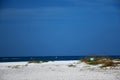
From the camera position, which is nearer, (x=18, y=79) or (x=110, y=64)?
(x=18, y=79)

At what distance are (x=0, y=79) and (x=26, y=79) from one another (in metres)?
1.32

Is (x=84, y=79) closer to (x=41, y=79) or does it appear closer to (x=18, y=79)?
(x=41, y=79)

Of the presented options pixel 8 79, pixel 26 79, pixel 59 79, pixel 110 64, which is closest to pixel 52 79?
pixel 59 79

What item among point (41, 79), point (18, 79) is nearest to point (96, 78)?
point (41, 79)

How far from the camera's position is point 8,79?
13.8m

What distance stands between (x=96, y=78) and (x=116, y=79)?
100cm

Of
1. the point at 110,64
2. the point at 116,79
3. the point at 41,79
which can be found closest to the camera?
the point at 116,79

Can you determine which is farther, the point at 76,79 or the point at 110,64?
the point at 110,64

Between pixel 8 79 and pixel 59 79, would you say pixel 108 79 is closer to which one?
pixel 59 79

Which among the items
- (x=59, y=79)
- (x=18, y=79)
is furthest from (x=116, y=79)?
(x=18, y=79)

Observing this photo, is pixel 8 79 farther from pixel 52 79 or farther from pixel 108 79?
pixel 108 79

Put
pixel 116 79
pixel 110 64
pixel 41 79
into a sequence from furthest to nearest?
1. pixel 110 64
2. pixel 41 79
3. pixel 116 79

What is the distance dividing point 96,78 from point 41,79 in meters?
2.48

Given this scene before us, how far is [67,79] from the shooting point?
13109 millimetres
